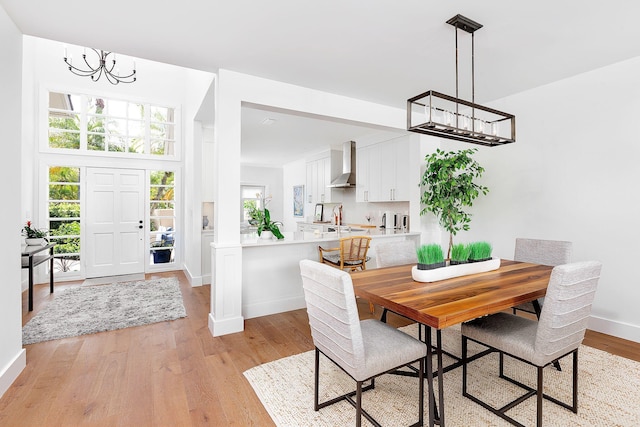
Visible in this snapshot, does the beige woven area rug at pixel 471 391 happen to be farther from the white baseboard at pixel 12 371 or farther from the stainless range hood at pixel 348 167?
the stainless range hood at pixel 348 167

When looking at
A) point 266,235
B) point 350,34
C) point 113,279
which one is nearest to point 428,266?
point 350,34

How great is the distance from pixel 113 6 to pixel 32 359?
8.91ft

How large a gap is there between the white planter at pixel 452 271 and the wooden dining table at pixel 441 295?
0.03m

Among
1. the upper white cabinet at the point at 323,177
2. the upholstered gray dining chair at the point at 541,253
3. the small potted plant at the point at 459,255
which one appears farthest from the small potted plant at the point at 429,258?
the upper white cabinet at the point at 323,177

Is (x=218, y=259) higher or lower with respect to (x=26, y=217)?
lower

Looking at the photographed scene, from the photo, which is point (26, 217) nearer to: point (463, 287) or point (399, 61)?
point (399, 61)

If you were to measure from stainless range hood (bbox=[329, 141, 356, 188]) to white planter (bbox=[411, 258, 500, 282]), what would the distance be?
4056 millimetres

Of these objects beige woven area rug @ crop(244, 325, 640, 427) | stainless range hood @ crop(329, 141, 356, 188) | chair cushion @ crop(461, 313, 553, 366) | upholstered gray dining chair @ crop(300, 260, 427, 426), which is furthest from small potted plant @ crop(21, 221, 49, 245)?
chair cushion @ crop(461, 313, 553, 366)

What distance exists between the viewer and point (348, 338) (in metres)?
1.47

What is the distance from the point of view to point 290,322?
3.24m

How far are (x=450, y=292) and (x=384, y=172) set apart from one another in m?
3.65

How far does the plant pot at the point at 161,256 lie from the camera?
5.52 meters

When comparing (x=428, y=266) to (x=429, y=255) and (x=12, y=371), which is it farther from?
(x=12, y=371)

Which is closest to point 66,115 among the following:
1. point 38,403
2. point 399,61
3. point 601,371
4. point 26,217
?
point 26,217
